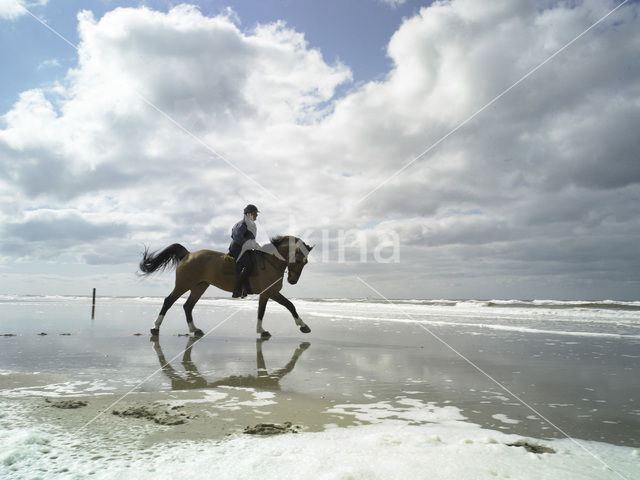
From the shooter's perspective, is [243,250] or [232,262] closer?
[243,250]

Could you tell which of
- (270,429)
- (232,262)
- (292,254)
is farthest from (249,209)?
(270,429)

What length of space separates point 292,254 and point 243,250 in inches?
47.0

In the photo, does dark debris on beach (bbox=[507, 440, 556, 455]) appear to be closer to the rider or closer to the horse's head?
the horse's head

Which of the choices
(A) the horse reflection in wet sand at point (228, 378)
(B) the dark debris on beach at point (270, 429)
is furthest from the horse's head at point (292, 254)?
(B) the dark debris on beach at point (270, 429)

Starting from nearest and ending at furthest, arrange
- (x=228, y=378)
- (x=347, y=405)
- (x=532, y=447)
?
(x=532, y=447), (x=347, y=405), (x=228, y=378)

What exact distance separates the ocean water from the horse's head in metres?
2.13

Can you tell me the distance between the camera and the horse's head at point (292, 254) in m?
9.23

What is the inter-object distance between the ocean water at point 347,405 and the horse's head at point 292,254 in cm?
213

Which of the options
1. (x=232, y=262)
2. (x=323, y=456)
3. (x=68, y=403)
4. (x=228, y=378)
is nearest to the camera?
(x=323, y=456)

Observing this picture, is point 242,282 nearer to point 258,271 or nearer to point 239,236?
point 258,271

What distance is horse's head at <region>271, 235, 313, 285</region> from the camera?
9234mm

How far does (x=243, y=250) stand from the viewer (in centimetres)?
895

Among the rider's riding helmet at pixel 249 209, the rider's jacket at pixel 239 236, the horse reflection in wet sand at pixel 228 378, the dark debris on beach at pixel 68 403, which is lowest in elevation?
the horse reflection in wet sand at pixel 228 378

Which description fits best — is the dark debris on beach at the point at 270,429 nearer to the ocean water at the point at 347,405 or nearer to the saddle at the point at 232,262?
the ocean water at the point at 347,405
